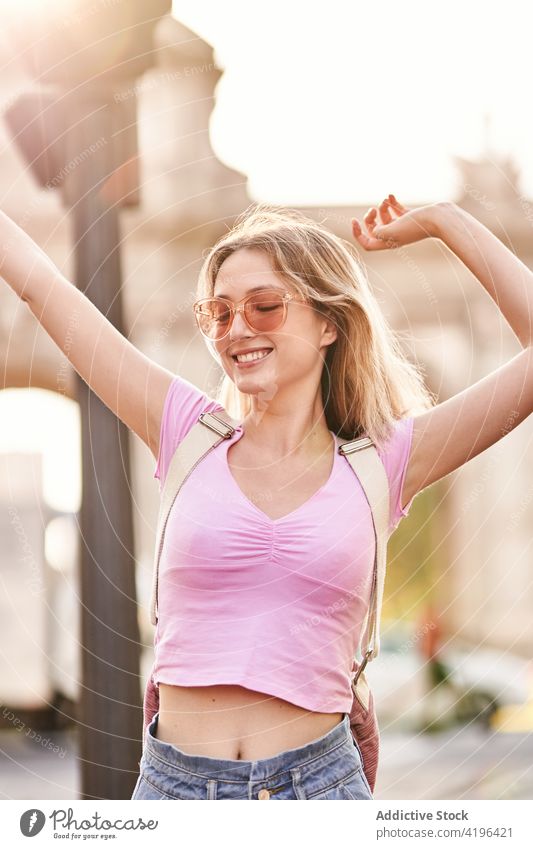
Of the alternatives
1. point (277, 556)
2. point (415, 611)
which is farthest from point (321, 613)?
point (415, 611)

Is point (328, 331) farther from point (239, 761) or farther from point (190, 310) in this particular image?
point (190, 310)

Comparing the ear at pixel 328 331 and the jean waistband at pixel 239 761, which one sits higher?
the ear at pixel 328 331

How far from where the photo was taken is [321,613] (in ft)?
5.52

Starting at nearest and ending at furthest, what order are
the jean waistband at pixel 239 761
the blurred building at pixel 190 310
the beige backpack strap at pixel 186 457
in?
1. the jean waistband at pixel 239 761
2. the beige backpack strap at pixel 186 457
3. the blurred building at pixel 190 310

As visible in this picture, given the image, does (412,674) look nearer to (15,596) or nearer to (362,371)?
(15,596)

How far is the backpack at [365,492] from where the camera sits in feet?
5.74

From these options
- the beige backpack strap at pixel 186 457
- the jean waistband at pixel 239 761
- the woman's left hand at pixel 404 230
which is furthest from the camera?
the woman's left hand at pixel 404 230

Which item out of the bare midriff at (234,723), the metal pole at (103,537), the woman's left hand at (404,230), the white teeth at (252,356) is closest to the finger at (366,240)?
the woman's left hand at (404,230)

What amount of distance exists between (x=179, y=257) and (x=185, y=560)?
3.31 metres

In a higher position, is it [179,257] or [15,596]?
[179,257]

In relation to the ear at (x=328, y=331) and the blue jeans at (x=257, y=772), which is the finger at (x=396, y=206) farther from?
the blue jeans at (x=257, y=772)

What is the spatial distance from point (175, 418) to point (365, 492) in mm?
329

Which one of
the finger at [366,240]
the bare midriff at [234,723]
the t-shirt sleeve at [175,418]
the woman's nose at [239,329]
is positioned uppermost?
the finger at [366,240]

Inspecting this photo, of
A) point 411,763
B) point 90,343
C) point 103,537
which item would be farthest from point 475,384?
point 411,763
